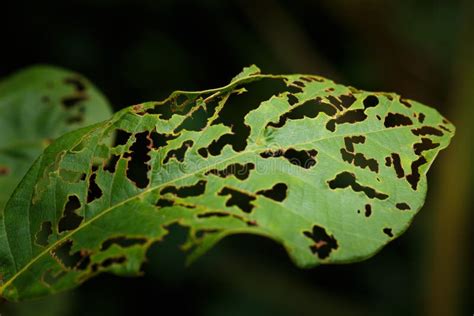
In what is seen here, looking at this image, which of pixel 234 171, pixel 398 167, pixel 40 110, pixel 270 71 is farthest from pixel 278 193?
pixel 270 71

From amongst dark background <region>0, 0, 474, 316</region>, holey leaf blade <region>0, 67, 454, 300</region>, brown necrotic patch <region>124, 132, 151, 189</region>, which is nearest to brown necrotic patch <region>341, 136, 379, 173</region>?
holey leaf blade <region>0, 67, 454, 300</region>

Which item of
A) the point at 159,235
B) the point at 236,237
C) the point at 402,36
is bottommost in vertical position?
the point at 236,237

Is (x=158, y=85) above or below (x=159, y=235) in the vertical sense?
below

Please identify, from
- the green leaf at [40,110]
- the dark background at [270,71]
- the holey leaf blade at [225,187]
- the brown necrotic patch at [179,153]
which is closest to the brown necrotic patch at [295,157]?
the holey leaf blade at [225,187]

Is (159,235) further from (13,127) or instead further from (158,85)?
(158,85)

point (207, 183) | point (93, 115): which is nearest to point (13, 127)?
point (93, 115)

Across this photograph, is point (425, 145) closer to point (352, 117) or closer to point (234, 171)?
point (352, 117)
